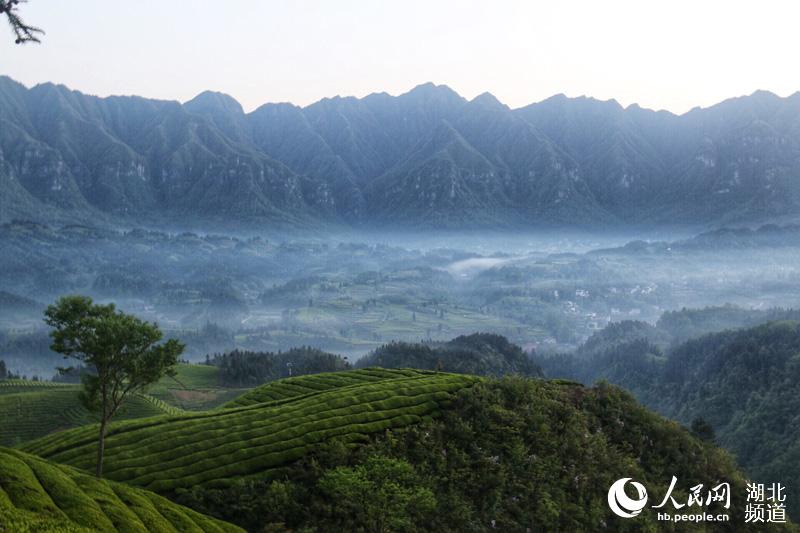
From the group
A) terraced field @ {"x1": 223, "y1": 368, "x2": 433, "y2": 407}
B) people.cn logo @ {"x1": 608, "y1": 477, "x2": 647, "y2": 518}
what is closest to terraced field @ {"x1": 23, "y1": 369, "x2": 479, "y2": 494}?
terraced field @ {"x1": 223, "y1": 368, "x2": 433, "y2": 407}

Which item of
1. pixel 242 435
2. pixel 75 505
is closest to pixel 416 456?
pixel 242 435

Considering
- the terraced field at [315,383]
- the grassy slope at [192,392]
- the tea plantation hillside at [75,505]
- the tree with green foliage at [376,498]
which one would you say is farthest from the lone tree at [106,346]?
the grassy slope at [192,392]

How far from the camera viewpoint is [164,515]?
40.8m

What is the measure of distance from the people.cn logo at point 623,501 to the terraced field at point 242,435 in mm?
18642

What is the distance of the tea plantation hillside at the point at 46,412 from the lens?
10900 cm

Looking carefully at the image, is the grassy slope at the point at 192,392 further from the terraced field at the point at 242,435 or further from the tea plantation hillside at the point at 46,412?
the terraced field at the point at 242,435

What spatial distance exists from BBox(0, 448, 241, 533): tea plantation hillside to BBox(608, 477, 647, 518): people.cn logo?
118ft

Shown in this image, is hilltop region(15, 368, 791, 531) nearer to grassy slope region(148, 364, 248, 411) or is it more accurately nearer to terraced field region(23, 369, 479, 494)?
terraced field region(23, 369, 479, 494)

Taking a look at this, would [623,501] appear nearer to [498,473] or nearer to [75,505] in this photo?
[498,473]

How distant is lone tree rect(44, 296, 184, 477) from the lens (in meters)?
45.5

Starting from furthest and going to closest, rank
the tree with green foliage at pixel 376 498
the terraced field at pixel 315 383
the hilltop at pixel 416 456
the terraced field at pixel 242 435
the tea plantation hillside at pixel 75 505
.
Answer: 1. the terraced field at pixel 315 383
2. the terraced field at pixel 242 435
3. the hilltop at pixel 416 456
4. the tree with green foliage at pixel 376 498
5. the tea plantation hillside at pixel 75 505

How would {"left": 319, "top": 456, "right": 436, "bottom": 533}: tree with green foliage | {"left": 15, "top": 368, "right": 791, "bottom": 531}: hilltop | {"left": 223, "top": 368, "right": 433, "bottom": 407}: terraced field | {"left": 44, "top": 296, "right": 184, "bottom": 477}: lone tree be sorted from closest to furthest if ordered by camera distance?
{"left": 319, "top": 456, "right": 436, "bottom": 533}: tree with green foliage, {"left": 44, "top": 296, "right": 184, "bottom": 477}: lone tree, {"left": 15, "top": 368, "right": 791, "bottom": 531}: hilltop, {"left": 223, "top": 368, "right": 433, "bottom": 407}: terraced field

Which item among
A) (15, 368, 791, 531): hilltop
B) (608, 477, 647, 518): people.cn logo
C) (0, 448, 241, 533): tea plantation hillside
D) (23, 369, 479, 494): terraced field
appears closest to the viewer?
(0, 448, 241, 533): tea plantation hillside

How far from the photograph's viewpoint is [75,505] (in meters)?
36.5
